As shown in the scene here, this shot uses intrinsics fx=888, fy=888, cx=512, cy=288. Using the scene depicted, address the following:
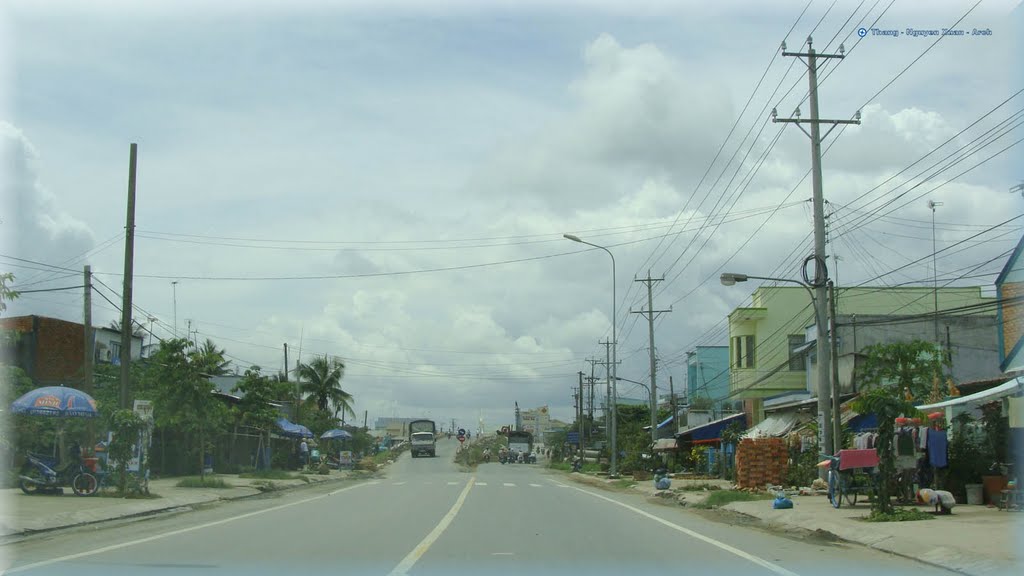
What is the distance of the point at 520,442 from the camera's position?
339 ft

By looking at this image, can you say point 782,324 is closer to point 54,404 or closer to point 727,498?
point 727,498

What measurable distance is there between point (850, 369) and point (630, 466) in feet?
60.4

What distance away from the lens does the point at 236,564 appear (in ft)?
36.9

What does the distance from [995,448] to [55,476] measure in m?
22.7

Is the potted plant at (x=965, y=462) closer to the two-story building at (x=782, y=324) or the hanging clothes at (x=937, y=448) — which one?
the hanging clothes at (x=937, y=448)

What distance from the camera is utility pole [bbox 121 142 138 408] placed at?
25203 millimetres

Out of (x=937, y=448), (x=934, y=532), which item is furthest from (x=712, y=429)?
(x=934, y=532)

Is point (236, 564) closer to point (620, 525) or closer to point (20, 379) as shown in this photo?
point (620, 525)

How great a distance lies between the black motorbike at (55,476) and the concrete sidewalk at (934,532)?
16.6 meters

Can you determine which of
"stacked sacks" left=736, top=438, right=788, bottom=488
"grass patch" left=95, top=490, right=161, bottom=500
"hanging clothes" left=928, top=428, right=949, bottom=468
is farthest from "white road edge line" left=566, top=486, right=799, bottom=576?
"grass patch" left=95, top=490, right=161, bottom=500

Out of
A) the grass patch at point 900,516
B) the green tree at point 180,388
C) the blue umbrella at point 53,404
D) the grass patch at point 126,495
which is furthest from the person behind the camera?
the green tree at point 180,388

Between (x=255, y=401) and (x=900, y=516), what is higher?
(x=255, y=401)

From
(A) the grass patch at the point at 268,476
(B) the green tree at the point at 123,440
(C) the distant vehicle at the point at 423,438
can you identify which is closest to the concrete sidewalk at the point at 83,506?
(B) the green tree at the point at 123,440

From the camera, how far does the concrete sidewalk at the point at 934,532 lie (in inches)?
454
